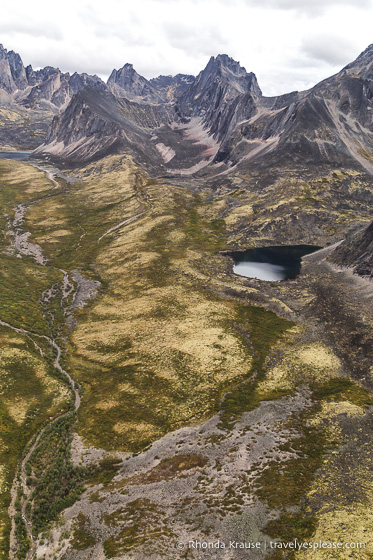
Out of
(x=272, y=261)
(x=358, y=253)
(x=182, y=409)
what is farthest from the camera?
(x=272, y=261)

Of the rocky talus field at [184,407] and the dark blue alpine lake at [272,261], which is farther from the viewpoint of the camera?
the dark blue alpine lake at [272,261]

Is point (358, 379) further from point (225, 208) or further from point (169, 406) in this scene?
point (225, 208)

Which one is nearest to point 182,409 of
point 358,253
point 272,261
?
point 358,253

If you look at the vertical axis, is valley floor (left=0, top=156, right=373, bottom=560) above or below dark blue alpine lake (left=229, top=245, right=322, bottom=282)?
below

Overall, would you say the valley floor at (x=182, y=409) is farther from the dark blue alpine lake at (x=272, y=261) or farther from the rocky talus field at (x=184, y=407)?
the dark blue alpine lake at (x=272, y=261)

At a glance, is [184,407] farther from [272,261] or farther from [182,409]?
[272,261]

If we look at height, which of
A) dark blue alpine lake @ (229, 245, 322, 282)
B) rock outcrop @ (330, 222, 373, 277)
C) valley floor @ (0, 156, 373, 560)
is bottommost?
valley floor @ (0, 156, 373, 560)

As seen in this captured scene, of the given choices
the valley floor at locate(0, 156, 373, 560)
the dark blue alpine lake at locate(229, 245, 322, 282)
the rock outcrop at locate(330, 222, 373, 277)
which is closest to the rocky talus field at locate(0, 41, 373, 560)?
the valley floor at locate(0, 156, 373, 560)

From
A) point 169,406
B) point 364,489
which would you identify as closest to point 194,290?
point 169,406

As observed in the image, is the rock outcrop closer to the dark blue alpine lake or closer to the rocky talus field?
the rocky talus field

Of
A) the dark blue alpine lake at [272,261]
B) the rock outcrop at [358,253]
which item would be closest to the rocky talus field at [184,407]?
the rock outcrop at [358,253]

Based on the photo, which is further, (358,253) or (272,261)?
(272,261)
